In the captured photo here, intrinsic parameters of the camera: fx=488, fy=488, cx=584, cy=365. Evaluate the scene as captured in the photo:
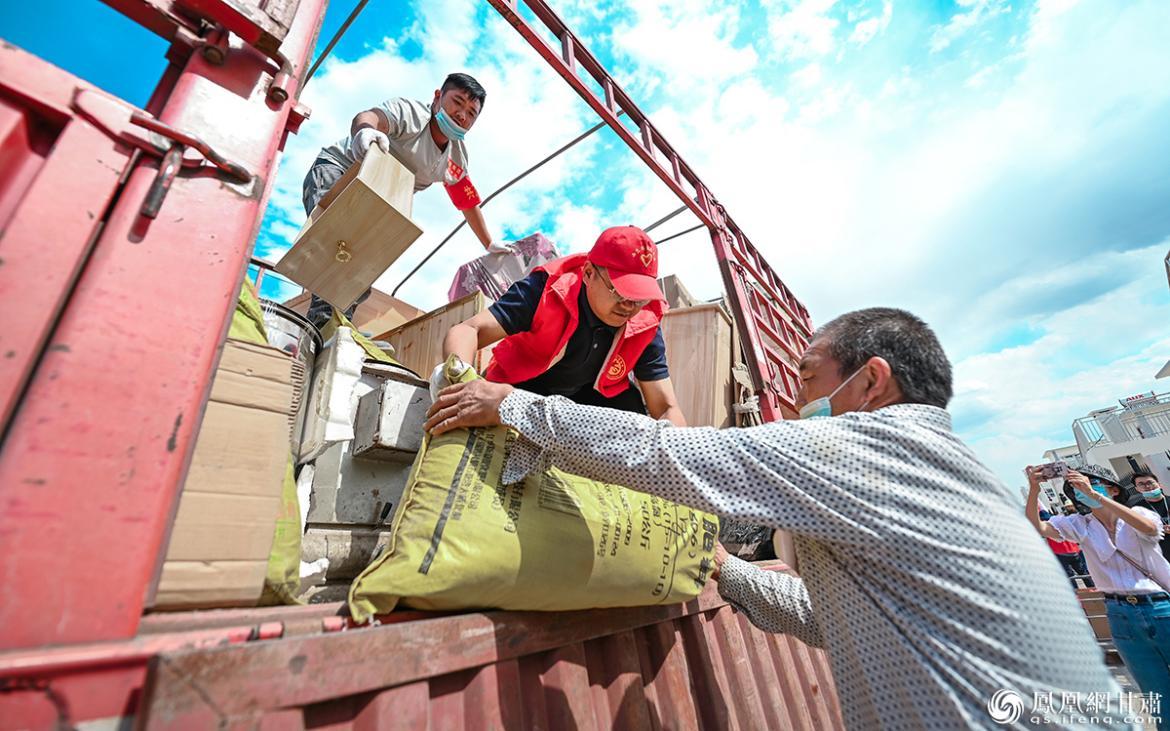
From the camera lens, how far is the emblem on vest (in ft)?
6.53

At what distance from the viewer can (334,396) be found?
66.2 inches

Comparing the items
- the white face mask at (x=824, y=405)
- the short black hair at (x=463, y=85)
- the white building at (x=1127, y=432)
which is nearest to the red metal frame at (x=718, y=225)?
the short black hair at (x=463, y=85)

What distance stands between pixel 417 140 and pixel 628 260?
5.26 feet

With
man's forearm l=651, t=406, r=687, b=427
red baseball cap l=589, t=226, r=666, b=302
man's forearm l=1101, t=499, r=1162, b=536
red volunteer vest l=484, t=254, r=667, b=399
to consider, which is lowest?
man's forearm l=1101, t=499, r=1162, b=536

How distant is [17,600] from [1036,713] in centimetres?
144

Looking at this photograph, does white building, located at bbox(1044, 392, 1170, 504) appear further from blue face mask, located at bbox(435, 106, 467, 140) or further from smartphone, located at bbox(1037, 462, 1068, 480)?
blue face mask, located at bbox(435, 106, 467, 140)

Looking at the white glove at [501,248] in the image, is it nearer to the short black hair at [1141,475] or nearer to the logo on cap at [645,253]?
the logo on cap at [645,253]

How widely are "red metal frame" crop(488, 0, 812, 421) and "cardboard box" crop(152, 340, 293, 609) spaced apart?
291cm

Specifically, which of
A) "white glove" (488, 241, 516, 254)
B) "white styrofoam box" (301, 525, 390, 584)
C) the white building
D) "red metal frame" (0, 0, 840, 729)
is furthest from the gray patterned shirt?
the white building

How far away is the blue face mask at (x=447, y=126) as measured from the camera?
2.69m

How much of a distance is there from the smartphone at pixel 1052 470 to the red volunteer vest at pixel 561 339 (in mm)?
3673

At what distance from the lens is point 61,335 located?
25.1 inches

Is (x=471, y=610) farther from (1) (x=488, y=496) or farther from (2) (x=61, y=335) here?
(2) (x=61, y=335)

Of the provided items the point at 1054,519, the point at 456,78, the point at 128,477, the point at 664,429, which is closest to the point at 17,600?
the point at 128,477
